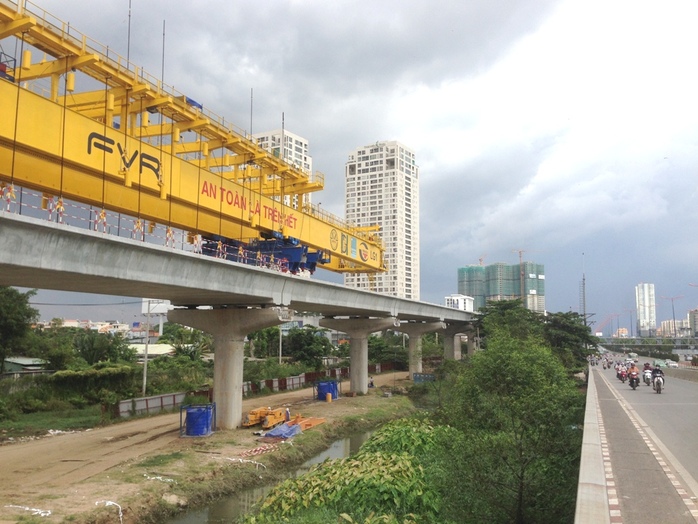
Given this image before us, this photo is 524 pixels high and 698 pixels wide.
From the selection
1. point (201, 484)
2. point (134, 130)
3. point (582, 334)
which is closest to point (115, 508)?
point (201, 484)

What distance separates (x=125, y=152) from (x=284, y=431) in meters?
14.4

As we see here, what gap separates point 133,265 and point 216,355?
404 inches

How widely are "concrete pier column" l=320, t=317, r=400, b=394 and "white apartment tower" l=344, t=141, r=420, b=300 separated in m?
85.9

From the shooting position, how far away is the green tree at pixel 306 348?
6378 cm

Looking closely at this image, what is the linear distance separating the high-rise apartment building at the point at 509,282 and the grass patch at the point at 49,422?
140m

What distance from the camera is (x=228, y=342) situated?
91.6ft

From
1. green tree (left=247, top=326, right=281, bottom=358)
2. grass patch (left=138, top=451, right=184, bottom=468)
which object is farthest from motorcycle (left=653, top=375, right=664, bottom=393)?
green tree (left=247, top=326, right=281, bottom=358)

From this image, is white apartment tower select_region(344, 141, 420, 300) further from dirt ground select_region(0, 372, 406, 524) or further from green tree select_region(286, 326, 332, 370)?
dirt ground select_region(0, 372, 406, 524)

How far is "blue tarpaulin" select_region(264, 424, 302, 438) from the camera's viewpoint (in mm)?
25984

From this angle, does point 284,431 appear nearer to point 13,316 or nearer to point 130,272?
point 130,272

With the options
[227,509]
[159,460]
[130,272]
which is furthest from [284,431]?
[130,272]

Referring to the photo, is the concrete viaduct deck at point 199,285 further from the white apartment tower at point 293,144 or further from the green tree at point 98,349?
the white apartment tower at point 293,144

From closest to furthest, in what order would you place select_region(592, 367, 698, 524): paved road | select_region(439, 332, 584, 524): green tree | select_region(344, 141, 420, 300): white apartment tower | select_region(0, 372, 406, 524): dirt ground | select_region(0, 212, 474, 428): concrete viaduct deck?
select_region(592, 367, 698, 524): paved road, select_region(439, 332, 584, 524): green tree, select_region(0, 372, 406, 524): dirt ground, select_region(0, 212, 474, 428): concrete viaduct deck, select_region(344, 141, 420, 300): white apartment tower

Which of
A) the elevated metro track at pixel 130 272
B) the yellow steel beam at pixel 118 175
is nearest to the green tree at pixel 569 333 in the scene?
the elevated metro track at pixel 130 272
